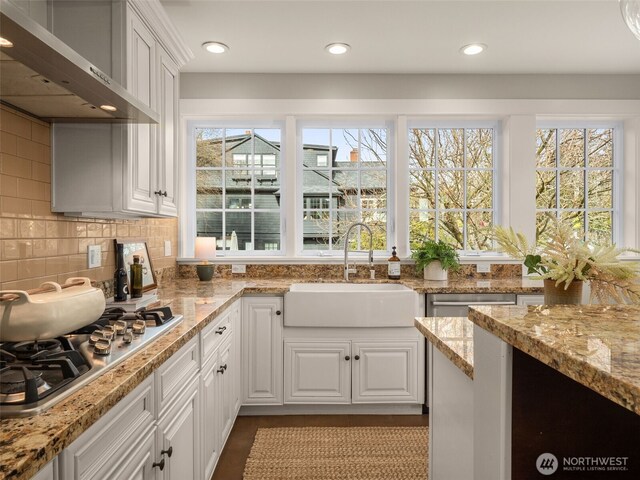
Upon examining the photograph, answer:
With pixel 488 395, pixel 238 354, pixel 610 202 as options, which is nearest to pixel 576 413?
pixel 488 395

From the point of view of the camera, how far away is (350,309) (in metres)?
2.72

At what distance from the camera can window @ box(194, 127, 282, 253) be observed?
3467 millimetres

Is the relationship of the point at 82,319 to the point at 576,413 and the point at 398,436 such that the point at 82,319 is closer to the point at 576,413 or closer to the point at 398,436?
the point at 576,413

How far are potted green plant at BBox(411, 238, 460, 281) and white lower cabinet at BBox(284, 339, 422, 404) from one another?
58 centimetres

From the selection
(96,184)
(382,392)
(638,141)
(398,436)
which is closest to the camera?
(96,184)

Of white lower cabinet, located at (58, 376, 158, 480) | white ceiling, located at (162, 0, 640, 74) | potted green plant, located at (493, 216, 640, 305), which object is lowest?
white lower cabinet, located at (58, 376, 158, 480)

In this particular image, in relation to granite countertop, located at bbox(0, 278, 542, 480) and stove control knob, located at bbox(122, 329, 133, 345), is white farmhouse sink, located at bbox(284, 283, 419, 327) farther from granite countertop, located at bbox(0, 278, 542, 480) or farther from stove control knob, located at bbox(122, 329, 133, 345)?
stove control knob, located at bbox(122, 329, 133, 345)

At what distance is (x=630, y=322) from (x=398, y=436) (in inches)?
80.8

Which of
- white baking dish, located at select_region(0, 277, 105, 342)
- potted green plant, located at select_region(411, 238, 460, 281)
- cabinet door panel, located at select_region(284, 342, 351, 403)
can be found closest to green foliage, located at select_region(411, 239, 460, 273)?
potted green plant, located at select_region(411, 238, 460, 281)

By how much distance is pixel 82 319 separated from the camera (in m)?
1.12

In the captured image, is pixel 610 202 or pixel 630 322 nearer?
pixel 630 322

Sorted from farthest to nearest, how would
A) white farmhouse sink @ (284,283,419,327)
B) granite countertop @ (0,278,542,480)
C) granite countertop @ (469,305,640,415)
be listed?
white farmhouse sink @ (284,283,419,327) → granite countertop @ (0,278,542,480) → granite countertop @ (469,305,640,415)

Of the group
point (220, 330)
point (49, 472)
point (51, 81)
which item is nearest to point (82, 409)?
point (49, 472)

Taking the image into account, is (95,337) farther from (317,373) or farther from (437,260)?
(437,260)
